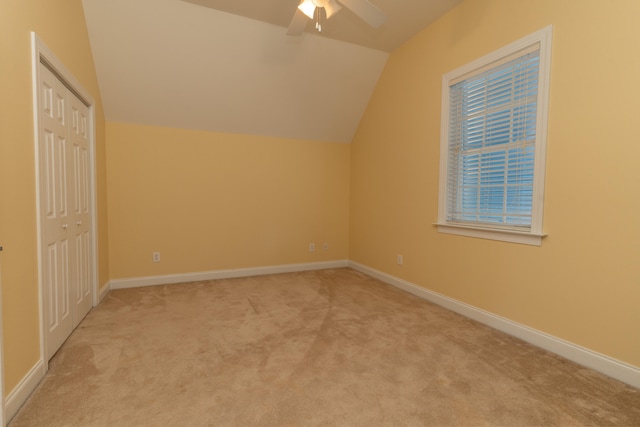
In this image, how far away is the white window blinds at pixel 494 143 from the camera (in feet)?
8.03

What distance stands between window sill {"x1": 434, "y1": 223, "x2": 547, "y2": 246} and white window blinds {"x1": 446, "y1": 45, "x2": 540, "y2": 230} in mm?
77

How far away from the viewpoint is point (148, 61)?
10.7 ft

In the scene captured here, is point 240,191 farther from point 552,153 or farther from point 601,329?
point 601,329

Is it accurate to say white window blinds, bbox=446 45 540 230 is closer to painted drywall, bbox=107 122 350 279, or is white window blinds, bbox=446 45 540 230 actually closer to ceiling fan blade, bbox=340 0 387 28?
ceiling fan blade, bbox=340 0 387 28

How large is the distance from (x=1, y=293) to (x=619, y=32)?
377cm

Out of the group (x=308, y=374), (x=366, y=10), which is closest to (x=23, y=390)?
(x=308, y=374)

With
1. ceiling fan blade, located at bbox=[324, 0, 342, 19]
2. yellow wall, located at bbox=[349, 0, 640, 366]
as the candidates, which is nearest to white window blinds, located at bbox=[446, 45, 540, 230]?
yellow wall, located at bbox=[349, 0, 640, 366]

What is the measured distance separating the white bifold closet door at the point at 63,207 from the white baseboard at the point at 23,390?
21cm

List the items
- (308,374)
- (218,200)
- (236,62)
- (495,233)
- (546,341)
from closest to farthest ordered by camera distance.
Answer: (308,374)
(546,341)
(495,233)
(236,62)
(218,200)

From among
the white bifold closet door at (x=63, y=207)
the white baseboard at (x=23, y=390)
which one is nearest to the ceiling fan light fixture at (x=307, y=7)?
the white bifold closet door at (x=63, y=207)

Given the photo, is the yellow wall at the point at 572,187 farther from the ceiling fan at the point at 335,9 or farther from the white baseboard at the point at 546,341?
the ceiling fan at the point at 335,9

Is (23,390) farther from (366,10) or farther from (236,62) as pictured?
(236,62)

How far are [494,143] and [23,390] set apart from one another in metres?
3.73

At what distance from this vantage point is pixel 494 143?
272 centimetres
